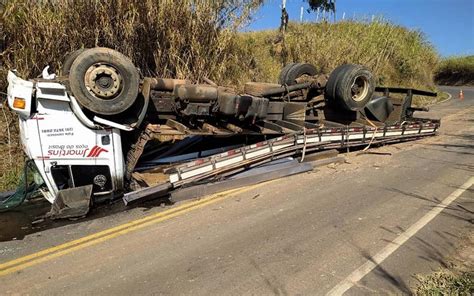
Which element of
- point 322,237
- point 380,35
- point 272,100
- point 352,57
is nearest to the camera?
point 322,237

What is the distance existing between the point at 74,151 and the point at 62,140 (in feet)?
0.66

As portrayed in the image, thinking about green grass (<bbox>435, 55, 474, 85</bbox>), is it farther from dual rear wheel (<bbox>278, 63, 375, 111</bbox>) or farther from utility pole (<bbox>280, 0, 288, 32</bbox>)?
dual rear wheel (<bbox>278, 63, 375, 111</bbox>)

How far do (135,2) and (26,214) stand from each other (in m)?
5.09

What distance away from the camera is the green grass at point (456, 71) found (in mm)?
41719

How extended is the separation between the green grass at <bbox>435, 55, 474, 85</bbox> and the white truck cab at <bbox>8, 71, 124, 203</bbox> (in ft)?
138

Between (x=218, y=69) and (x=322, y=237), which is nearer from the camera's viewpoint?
(x=322, y=237)

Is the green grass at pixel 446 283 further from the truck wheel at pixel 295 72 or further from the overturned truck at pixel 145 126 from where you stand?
the truck wheel at pixel 295 72

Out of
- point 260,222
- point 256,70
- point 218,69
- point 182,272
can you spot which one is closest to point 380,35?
point 256,70

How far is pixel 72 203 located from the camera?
546 cm

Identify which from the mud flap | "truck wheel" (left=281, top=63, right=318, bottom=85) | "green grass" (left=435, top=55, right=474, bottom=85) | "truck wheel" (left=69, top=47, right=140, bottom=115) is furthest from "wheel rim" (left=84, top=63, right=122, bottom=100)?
"green grass" (left=435, top=55, right=474, bottom=85)

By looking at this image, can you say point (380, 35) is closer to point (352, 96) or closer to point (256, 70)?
point (256, 70)

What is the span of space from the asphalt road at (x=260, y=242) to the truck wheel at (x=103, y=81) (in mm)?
1373

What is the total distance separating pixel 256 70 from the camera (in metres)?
14.6

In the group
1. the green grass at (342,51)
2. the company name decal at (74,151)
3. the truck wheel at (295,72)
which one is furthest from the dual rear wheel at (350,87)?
the company name decal at (74,151)
